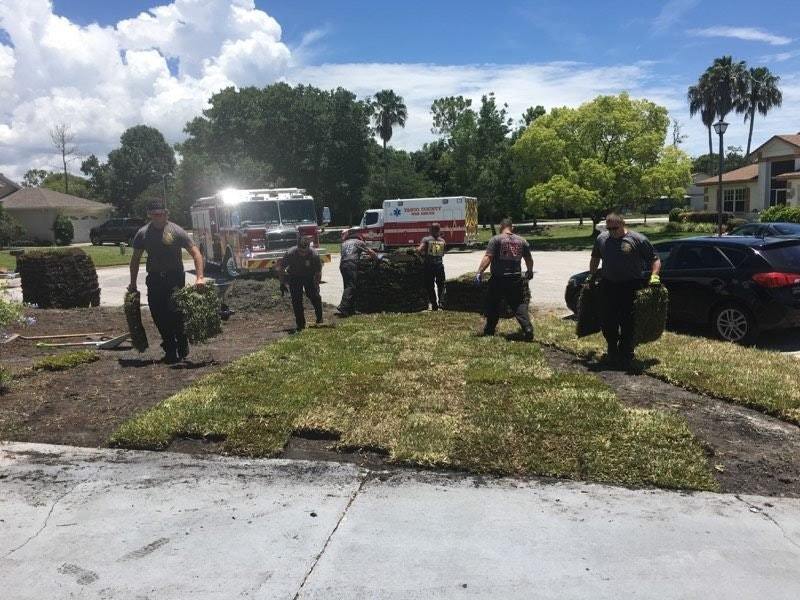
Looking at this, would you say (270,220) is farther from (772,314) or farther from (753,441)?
(753,441)

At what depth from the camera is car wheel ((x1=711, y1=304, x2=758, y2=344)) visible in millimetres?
8367

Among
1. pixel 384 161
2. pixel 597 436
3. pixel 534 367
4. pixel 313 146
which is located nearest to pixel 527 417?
pixel 597 436

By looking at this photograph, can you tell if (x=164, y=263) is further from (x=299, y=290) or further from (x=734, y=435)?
(x=734, y=435)

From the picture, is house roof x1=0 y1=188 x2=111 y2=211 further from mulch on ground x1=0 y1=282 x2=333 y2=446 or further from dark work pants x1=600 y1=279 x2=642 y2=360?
dark work pants x1=600 y1=279 x2=642 y2=360

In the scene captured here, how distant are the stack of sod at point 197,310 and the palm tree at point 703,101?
7460 cm

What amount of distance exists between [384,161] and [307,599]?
187ft

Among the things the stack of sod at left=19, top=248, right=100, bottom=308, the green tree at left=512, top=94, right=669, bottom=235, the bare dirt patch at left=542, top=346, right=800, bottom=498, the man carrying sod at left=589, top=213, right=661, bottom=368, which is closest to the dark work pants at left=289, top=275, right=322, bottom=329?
the man carrying sod at left=589, top=213, right=661, bottom=368

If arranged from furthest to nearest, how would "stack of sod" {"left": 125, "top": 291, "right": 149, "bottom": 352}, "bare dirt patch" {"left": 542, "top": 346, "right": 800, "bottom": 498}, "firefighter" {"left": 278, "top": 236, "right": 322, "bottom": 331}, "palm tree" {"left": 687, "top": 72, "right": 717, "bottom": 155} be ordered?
"palm tree" {"left": 687, "top": 72, "right": 717, "bottom": 155} < "firefighter" {"left": 278, "top": 236, "right": 322, "bottom": 331} < "stack of sod" {"left": 125, "top": 291, "right": 149, "bottom": 352} < "bare dirt patch" {"left": 542, "top": 346, "right": 800, "bottom": 498}

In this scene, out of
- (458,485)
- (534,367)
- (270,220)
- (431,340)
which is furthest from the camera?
(270,220)

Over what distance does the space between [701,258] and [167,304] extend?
6.81 m

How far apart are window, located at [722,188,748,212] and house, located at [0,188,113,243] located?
49.2 meters

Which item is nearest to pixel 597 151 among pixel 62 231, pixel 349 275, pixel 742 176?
pixel 742 176

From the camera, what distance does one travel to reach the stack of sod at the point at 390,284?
11.8 meters

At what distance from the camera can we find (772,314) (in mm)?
8125
